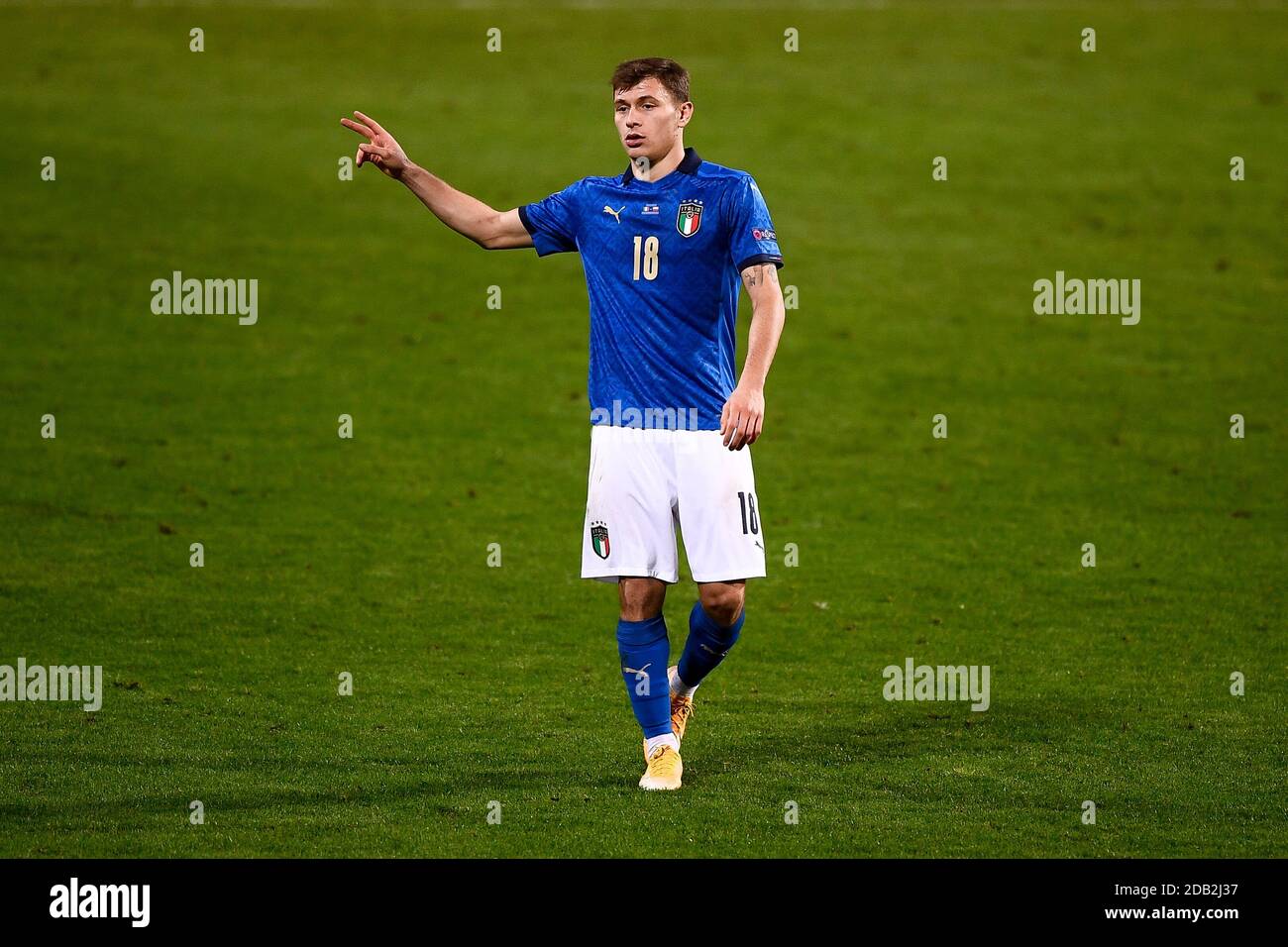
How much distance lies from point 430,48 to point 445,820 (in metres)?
23.3

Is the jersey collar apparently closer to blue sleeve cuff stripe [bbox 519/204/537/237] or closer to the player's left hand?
blue sleeve cuff stripe [bbox 519/204/537/237]

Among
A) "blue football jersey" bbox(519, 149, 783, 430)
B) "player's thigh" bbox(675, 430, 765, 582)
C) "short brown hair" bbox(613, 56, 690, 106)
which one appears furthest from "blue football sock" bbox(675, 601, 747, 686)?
"short brown hair" bbox(613, 56, 690, 106)

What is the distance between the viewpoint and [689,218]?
744cm

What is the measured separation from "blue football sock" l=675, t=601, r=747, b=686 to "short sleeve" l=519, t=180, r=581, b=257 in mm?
1813

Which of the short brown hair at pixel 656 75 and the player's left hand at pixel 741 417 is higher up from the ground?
the short brown hair at pixel 656 75

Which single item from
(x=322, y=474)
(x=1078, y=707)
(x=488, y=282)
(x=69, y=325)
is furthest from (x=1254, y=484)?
(x=69, y=325)

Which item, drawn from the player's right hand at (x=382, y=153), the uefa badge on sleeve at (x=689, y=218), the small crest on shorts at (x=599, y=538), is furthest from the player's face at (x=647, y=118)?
the small crest on shorts at (x=599, y=538)

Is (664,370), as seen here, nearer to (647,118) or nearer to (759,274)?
(759,274)

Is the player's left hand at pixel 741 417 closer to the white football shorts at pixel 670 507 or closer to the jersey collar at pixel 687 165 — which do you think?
the white football shorts at pixel 670 507

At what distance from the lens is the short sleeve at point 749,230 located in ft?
24.0

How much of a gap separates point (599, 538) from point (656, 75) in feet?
6.75

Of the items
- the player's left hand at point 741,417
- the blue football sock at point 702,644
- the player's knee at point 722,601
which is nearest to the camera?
the player's left hand at point 741,417

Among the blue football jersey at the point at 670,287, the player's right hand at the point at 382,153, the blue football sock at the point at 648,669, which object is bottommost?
the blue football sock at the point at 648,669

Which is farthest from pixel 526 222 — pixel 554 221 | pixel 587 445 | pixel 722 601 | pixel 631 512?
pixel 587 445
